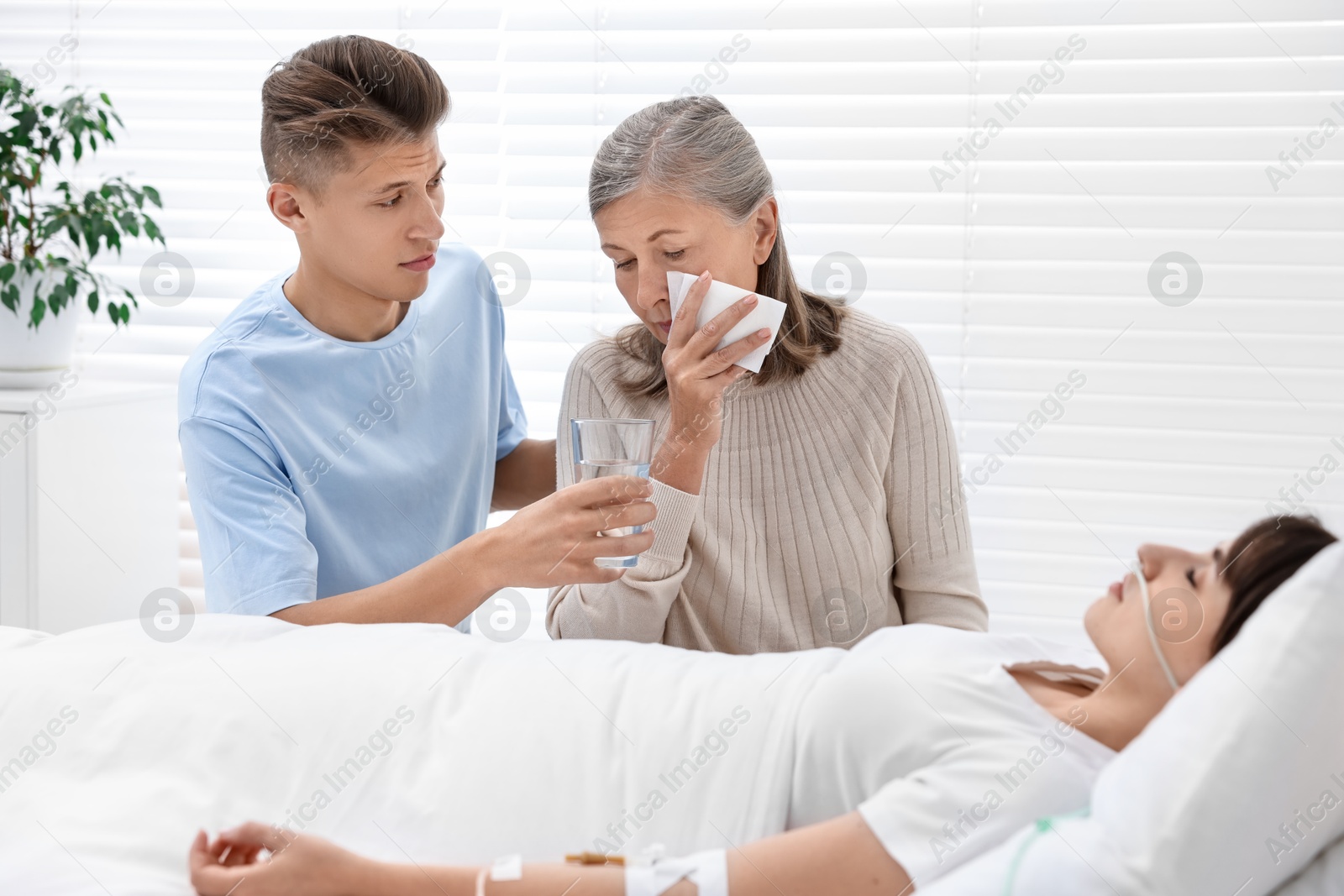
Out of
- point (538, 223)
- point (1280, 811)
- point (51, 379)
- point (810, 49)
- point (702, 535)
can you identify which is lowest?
point (51, 379)

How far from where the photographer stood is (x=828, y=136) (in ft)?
A: 7.34

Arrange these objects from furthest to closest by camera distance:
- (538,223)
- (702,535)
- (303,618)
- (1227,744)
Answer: (538,223), (702,535), (303,618), (1227,744)

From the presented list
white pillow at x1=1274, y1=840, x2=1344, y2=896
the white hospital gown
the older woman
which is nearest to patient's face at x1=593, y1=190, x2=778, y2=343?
the older woman

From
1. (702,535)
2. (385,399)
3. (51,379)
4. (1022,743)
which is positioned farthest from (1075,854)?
(51,379)

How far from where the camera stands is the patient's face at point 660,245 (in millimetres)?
1389

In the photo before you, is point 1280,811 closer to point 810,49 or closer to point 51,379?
point 810,49

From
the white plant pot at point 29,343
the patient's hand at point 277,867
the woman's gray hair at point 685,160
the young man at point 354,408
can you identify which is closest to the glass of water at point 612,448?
the young man at point 354,408

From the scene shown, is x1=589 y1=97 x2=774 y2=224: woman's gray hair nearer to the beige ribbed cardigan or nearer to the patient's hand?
the beige ribbed cardigan

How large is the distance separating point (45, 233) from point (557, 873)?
6.54ft

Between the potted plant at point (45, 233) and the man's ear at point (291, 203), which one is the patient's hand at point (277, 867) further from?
the potted plant at point (45, 233)

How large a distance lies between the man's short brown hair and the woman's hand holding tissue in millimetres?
534

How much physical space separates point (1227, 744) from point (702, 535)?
0.83 meters

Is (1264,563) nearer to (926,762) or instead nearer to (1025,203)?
(926,762)

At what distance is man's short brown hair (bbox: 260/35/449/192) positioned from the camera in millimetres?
1464
